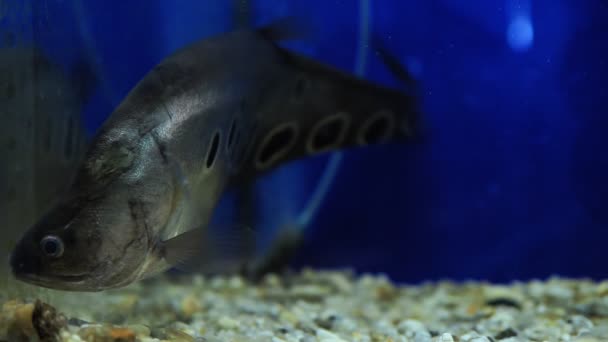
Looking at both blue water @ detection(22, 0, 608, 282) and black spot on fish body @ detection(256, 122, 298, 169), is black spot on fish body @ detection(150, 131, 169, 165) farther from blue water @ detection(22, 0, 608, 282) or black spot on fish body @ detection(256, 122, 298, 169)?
black spot on fish body @ detection(256, 122, 298, 169)

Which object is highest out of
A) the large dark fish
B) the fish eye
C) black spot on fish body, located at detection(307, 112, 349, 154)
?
black spot on fish body, located at detection(307, 112, 349, 154)

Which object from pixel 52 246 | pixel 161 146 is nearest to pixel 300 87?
pixel 161 146

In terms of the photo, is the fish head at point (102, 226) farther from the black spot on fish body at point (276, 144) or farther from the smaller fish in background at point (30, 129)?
the black spot on fish body at point (276, 144)

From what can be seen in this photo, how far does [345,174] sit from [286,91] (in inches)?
54.0

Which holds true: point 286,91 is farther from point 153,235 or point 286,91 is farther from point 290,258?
point 290,258

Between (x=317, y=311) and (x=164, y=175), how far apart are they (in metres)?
1.51

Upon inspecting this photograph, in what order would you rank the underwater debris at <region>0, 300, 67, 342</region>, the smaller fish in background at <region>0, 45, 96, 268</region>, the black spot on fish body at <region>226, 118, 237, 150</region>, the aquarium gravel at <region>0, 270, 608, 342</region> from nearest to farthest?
the underwater debris at <region>0, 300, 67, 342</region>
the aquarium gravel at <region>0, 270, 608, 342</region>
the smaller fish in background at <region>0, 45, 96, 268</region>
the black spot on fish body at <region>226, 118, 237, 150</region>

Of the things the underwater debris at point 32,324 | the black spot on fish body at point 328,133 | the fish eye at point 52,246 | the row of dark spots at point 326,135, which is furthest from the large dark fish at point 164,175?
the black spot on fish body at point 328,133

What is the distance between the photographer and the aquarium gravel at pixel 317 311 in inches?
85.0

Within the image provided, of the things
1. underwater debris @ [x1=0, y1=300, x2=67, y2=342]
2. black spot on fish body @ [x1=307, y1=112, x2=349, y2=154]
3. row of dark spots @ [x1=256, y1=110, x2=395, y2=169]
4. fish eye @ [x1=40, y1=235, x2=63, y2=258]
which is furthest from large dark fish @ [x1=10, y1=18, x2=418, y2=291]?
black spot on fish body @ [x1=307, y1=112, x2=349, y2=154]

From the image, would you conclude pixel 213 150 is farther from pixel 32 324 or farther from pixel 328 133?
pixel 328 133

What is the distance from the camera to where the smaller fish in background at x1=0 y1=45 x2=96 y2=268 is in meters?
2.29

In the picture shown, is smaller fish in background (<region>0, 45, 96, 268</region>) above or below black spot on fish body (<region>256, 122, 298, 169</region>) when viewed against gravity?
below

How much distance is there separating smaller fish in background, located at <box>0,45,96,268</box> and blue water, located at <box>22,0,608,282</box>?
0.09 m
